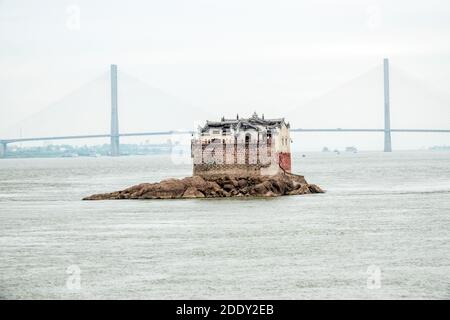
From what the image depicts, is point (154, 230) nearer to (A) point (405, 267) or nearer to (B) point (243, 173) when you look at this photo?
(A) point (405, 267)

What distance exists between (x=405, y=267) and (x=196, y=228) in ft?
32.3

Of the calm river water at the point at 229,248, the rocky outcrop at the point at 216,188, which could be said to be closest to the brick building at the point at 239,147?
the rocky outcrop at the point at 216,188

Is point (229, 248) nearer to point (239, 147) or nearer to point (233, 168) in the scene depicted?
point (233, 168)

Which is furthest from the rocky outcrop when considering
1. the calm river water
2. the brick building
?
the calm river water

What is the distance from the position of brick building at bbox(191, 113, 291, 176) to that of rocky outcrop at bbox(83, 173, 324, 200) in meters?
0.42

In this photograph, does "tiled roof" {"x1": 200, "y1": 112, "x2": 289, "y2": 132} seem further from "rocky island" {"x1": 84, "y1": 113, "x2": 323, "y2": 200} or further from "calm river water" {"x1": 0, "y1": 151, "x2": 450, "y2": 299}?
"calm river water" {"x1": 0, "y1": 151, "x2": 450, "y2": 299}

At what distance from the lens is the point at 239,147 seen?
45.1 m

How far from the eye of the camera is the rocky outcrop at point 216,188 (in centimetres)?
4369

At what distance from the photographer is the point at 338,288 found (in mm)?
20641

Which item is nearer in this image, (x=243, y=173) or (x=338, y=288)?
(x=338, y=288)

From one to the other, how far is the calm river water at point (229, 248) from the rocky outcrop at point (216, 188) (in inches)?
49.2

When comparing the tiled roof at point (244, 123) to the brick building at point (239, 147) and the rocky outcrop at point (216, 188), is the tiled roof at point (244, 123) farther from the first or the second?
the rocky outcrop at point (216, 188)

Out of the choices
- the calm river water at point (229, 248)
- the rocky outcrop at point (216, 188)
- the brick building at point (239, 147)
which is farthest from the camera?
the brick building at point (239, 147)
